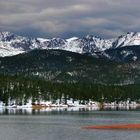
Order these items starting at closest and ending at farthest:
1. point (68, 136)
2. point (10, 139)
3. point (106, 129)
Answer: point (10, 139), point (68, 136), point (106, 129)

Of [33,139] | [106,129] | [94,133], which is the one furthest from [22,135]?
[106,129]

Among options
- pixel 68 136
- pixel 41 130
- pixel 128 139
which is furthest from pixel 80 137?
pixel 41 130

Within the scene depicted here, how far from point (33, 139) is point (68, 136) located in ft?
32.2

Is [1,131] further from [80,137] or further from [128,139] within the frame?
[128,139]

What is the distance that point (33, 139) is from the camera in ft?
333

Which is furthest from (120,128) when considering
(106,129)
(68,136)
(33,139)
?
(33,139)

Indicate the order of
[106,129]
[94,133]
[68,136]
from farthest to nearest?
[106,129] < [94,133] < [68,136]

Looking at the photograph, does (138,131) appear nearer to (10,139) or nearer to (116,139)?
(116,139)

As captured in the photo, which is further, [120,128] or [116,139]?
[120,128]

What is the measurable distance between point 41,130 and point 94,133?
14.3 m

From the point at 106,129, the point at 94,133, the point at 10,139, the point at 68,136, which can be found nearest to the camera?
the point at 10,139

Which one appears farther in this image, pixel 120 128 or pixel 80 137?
pixel 120 128

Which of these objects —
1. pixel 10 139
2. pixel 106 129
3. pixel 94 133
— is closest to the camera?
pixel 10 139

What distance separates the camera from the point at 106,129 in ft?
424
